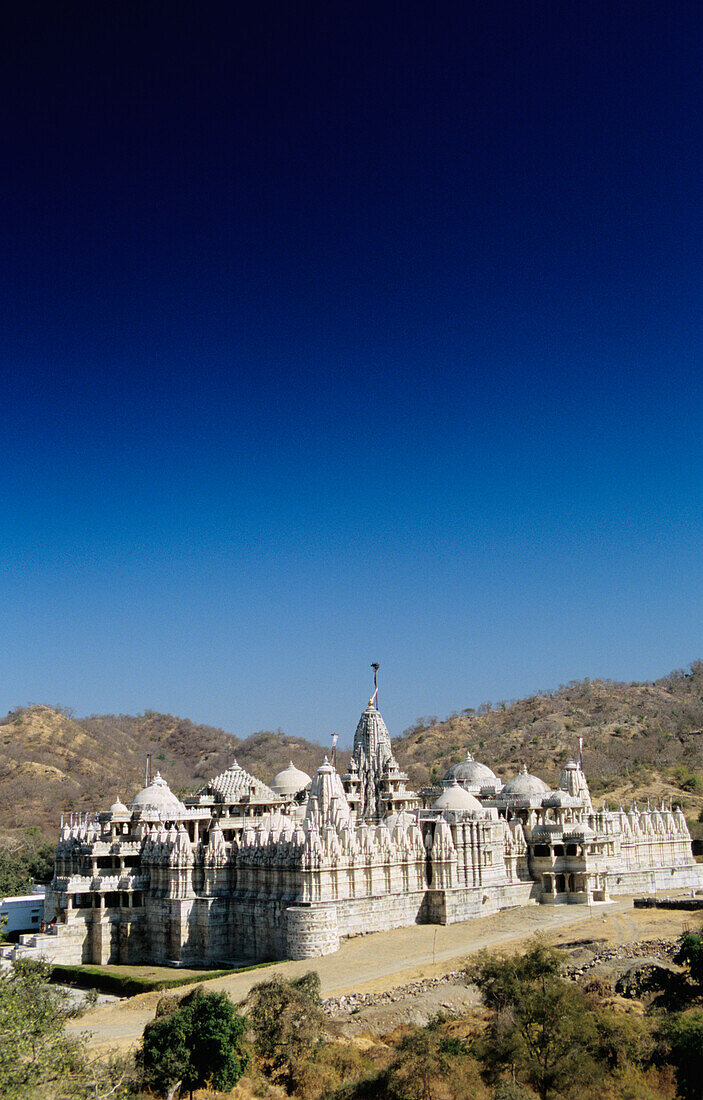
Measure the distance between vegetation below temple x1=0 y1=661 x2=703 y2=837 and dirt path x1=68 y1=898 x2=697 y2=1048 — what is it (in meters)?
43.0

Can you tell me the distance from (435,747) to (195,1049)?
391 ft

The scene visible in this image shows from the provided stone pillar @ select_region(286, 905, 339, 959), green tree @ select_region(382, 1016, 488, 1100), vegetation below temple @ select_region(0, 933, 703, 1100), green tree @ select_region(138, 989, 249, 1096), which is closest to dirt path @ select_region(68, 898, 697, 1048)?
stone pillar @ select_region(286, 905, 339, 959)

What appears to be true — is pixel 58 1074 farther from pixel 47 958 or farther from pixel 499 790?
pixel 499 790

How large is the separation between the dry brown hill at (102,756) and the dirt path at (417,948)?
2346 inches

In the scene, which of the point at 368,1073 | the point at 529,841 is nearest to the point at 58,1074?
the point at 368,1073

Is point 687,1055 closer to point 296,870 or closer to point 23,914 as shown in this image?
point 296,870

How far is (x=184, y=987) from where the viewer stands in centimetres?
3900

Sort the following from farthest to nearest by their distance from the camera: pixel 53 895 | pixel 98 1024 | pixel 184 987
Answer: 1. pixel 53 895
2. pixel 184 987
3. pixel 98 1024

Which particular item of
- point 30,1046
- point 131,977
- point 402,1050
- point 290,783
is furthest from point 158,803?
point 30,1046

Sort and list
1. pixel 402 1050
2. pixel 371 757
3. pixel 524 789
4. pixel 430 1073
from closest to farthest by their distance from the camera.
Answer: pixel 430 1073
pixel 402 1050
pixel 524 789
pixel 371 757

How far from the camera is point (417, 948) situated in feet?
142

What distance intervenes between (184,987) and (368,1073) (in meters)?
14.1

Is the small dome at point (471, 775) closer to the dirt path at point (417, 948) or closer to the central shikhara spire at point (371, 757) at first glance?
the central shikhara spire at point (371, 757)

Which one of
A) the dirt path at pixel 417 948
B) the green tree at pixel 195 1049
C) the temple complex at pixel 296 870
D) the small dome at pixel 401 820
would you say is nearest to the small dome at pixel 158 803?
the temple complex at pixel 296 870
